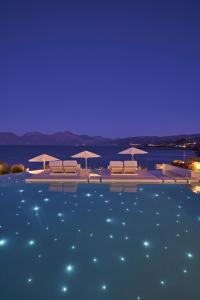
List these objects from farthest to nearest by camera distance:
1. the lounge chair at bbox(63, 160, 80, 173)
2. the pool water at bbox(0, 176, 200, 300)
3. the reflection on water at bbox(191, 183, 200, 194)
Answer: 1. the lounge chair at bbox(63, 160, 80, 173)
2. the reflection on water at bbox(191, 183, 200, 194)
3. the pool water at bbox(0, 176, 200, 300)

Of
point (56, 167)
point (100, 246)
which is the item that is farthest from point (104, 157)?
point (100, 246)

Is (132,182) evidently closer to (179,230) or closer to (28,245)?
(179,230)

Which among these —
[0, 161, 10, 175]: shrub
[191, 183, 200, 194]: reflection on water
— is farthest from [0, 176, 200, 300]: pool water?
[0, 161, 10, 175]: shrub

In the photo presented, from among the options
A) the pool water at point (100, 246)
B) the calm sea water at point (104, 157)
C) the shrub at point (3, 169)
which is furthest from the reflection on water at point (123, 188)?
the calm sea water at point (104, 157)

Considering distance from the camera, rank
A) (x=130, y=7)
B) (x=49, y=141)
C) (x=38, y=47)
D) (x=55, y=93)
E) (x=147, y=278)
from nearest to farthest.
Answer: (x=147, y=278) < (x=130, y=7) < (x=38, y=47) < (x=55, y=93) < (x=49, y=141)

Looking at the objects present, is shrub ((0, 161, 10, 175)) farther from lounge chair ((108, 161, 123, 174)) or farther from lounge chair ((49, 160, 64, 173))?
lounge chair ((108, 161, 123, 174))

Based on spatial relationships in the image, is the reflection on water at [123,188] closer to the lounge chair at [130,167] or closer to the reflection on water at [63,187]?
the reflection on water at [63,187]

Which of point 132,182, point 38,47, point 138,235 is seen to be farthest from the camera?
point 38,47

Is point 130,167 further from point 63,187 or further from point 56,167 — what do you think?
point 63,187

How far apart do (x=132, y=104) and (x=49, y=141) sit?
72122mm

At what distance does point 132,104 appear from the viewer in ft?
129

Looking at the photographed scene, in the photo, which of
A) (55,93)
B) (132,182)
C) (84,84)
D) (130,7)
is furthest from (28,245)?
(55,93)

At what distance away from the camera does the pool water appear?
12.1 feet

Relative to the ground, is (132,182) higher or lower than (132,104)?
lower
